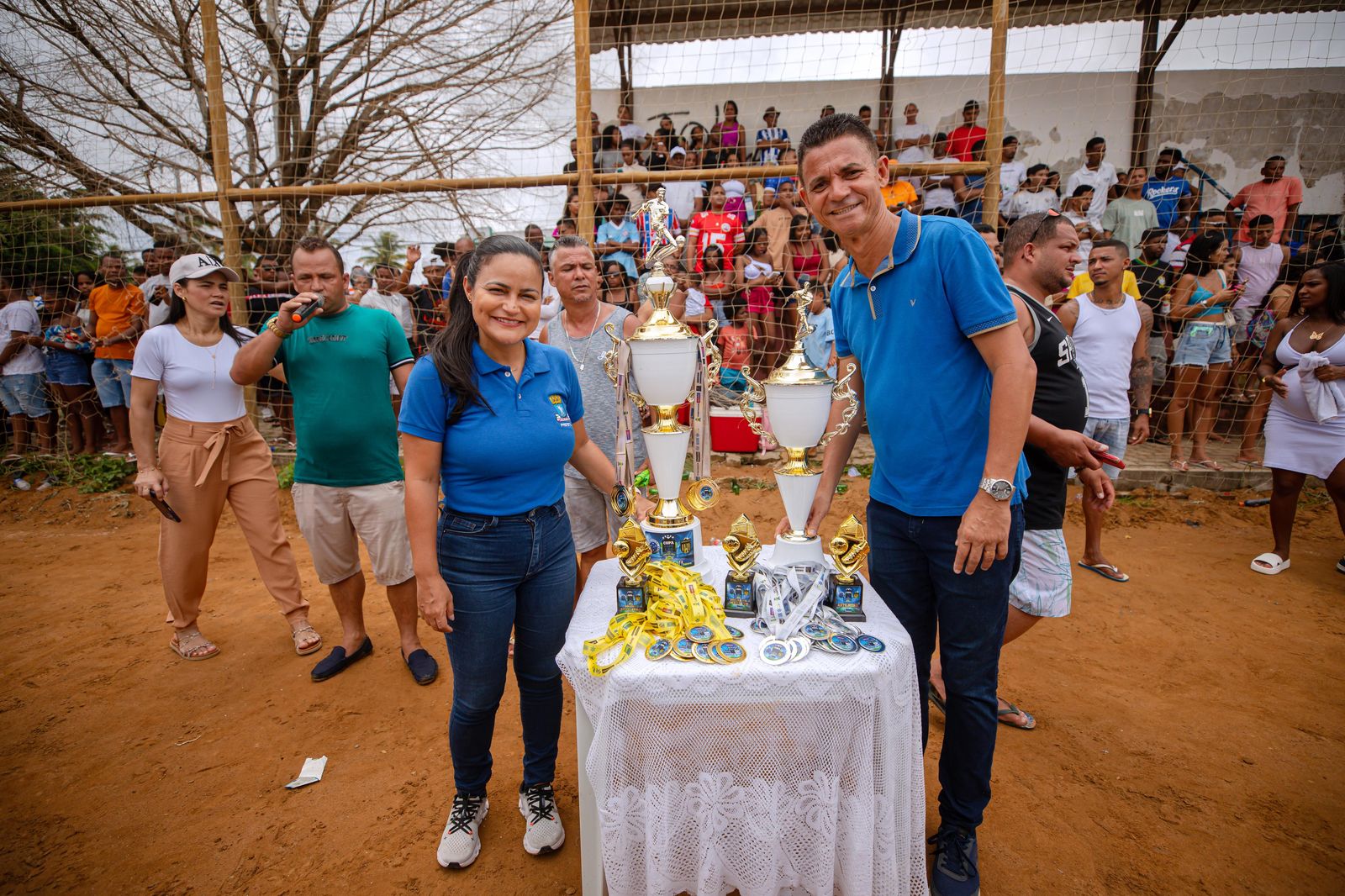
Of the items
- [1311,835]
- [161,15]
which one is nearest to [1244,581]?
[1311,835]

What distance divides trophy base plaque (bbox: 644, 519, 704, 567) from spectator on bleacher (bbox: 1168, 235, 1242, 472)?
5.70 metres

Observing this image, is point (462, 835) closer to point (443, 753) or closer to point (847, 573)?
point (443, 753)

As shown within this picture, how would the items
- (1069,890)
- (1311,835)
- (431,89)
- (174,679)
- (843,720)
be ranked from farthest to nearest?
(431,89)
(174,679)
(1311,835)
(1069,890)
(843,720)

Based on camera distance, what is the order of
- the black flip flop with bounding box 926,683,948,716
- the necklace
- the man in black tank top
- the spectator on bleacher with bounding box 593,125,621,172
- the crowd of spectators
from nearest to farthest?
1. the man in black tank top
2. the black flip flop with bounding box 926,683,948,716
3. the necklace
4. the crowd of spectators
5. the spectator on bleacher with bounding box 593,125,621,172

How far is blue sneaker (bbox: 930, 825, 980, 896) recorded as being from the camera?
1.84 metres

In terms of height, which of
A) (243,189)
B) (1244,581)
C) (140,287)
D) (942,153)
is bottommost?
(1244,581)

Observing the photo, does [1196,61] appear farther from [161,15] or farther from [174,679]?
[161,15]

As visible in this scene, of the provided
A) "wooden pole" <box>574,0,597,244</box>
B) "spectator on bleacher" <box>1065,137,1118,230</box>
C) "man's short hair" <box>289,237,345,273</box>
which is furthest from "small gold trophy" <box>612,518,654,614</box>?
"spectator on bleacher" <box>1065,137,1118,230</box>

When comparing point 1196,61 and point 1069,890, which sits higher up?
point 1196,61

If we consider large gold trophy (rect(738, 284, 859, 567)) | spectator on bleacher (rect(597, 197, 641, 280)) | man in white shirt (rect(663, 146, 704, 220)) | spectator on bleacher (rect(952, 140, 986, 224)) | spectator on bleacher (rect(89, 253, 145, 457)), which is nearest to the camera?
large gold trophy (rect(738, 284, 859, 567))

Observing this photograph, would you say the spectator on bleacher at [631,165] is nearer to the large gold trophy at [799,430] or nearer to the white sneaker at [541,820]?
the large gold trophy at [799,430]

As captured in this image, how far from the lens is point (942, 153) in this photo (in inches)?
278

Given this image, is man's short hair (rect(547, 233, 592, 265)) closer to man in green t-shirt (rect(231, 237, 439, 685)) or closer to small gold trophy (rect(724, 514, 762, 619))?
man in green t-shirt (rect(231, 237, 439, 685))

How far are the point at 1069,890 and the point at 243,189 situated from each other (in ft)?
23.1
